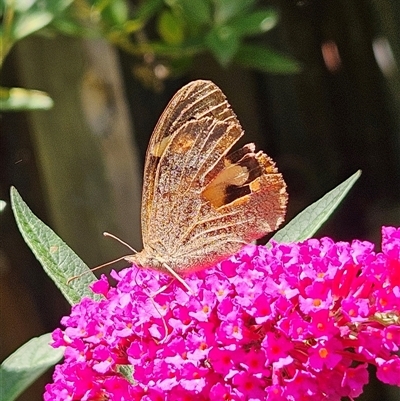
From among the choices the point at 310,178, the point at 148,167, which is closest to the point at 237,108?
the point at 310,178

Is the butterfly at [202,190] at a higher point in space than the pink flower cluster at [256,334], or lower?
higher

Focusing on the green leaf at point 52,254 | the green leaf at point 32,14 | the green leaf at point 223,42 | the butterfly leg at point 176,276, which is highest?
the green leaf at point 32,14

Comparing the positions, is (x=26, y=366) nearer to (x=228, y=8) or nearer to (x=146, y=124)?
(x=228, y=8)

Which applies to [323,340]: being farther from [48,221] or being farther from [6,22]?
[48,221]

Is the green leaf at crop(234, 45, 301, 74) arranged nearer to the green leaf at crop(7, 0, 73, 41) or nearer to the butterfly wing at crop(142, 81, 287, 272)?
the green leaf at crop(7, 0, 73, 41)

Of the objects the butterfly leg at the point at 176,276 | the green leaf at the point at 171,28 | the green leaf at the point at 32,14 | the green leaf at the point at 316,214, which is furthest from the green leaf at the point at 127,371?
the green leaf at the point at 171,28

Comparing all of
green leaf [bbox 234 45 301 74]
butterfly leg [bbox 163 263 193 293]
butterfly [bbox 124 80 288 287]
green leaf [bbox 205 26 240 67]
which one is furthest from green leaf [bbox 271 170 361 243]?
green leaf [bbox 234 45 301 74]

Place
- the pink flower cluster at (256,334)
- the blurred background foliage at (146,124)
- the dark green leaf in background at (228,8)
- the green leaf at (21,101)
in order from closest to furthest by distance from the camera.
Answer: the pink flower cluster at (256,334) → the green leaf at (21,101) → the dark green leaf in background at (228,8) → the blurred background foliage at (146,124)

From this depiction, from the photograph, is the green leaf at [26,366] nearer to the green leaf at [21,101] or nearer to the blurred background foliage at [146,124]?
the green leaf at [21,101]
